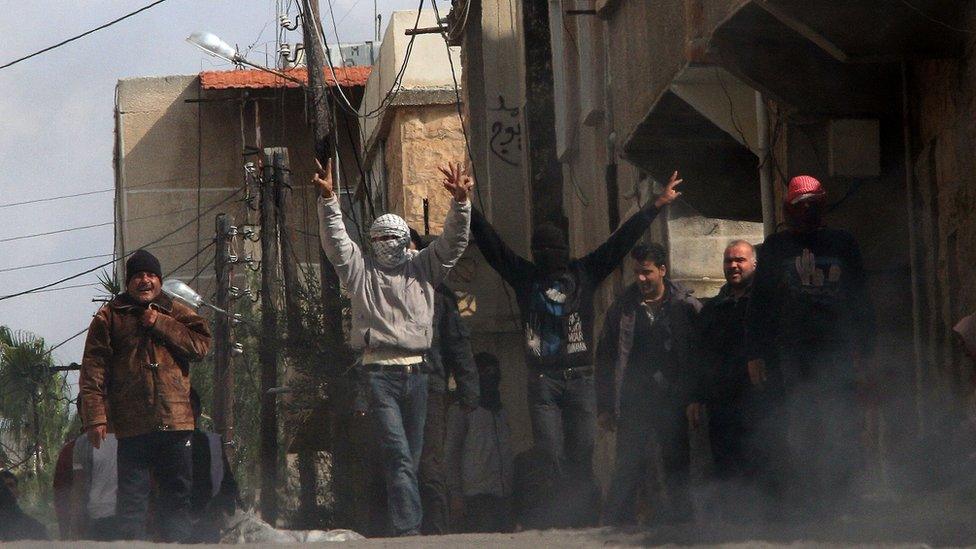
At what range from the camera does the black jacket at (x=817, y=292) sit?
7.31 metres

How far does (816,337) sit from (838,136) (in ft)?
6.88

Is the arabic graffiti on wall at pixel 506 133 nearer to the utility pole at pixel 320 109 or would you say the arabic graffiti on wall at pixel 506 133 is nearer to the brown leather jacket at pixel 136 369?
the utility pole at pixel 320 109

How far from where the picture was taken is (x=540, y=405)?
897 centimetres

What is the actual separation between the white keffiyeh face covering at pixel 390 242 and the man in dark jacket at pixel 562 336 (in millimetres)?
692

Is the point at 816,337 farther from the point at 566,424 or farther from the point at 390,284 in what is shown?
the point at 390,284

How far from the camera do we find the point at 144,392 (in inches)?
313

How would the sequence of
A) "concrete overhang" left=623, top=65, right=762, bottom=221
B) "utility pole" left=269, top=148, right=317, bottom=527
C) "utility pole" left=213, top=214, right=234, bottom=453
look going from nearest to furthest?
"concrete overhang" left=623, top=65, right=762, bottom=221 → "utility pole" left=269, top=148, right=317, bottom=527 → "utility pole" left=213, top=214, right=234, bottom=453

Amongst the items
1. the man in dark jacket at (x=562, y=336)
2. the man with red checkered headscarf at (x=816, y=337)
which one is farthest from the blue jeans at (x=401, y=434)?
the man with red checkered headscarf at (x=816, y=337)

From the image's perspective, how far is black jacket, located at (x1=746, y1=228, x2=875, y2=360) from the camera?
24.0 feet

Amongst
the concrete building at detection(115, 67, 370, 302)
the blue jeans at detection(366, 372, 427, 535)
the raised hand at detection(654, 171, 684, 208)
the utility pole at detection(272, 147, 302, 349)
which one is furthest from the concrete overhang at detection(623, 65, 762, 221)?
the concrete building at detection(115, 67, 370, 302)

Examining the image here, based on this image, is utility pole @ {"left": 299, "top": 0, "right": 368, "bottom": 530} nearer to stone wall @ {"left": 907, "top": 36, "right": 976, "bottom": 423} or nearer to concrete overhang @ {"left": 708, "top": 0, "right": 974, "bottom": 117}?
concrete overhang @ {"left": 708, "top": 0, "right": 974, "bottom": 117}

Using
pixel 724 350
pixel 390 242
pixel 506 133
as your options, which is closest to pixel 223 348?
pixel 506 133

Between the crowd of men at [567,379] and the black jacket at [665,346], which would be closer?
the crowd of men at [567,379]

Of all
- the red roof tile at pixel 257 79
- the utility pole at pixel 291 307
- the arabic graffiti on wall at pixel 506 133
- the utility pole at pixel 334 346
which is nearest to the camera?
the utility pole at pixel 334 346
